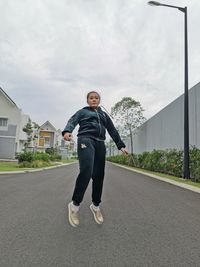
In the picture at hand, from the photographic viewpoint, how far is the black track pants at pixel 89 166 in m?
3.97

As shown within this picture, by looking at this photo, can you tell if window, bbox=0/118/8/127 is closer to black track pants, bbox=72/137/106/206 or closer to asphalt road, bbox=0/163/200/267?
asphalt road, bbox=0/163/200/267

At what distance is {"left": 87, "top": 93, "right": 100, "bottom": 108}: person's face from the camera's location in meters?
4.40

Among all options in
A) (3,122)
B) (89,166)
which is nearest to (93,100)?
(89,166)

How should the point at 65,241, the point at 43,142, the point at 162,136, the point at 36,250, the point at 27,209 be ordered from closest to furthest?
the point at 36,250 → the point at 65,241 → the point at 27,209 → the point at 162,136 → the point at 43,142

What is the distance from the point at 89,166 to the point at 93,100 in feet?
3.38

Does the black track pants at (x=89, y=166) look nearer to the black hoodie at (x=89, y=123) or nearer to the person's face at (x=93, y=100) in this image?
the black hoodie at (x=89, y=123)

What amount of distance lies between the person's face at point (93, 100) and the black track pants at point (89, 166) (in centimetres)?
59

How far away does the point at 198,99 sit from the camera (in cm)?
1622

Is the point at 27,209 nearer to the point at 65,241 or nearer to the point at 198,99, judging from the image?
the point at 65,241

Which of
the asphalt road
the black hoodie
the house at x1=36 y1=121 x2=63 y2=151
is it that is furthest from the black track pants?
the house at x1=36 y1=121 x2=63 y2=151

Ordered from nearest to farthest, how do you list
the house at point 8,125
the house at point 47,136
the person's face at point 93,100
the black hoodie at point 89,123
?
the black hoodie at point 89,123 → the person's face at point 93,100 → the house at point 8,125 → the house at point 47,136

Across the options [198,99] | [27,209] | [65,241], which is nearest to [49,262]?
[65,241]

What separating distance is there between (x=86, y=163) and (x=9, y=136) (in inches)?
1464

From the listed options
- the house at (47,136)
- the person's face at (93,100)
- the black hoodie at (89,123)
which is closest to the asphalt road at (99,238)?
the black hoodie at (89,123)
